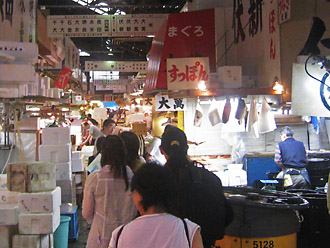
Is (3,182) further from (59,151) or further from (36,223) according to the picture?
(59,151)

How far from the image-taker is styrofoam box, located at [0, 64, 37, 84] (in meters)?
5.06

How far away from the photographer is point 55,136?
7441 mm

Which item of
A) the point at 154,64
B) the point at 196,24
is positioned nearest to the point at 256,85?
the point at 196,24

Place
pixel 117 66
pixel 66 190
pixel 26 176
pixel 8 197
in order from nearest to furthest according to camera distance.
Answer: pixel 26 176 < pixel 8 197 < pixel 66 190 < pixel 117 66

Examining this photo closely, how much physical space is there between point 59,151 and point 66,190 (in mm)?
815

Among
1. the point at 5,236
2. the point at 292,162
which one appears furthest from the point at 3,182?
the point at 292,162

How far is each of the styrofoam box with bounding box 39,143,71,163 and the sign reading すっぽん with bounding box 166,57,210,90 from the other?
2.28 meters

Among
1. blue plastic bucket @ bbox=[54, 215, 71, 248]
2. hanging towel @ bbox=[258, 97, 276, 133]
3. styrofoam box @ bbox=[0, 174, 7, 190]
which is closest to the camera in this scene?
styrofoam box @ bbox=[0, 174, 7, 190]

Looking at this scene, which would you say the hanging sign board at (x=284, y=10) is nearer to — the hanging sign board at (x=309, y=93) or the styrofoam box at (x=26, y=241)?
the hanging sign board at (x=309, y=93)

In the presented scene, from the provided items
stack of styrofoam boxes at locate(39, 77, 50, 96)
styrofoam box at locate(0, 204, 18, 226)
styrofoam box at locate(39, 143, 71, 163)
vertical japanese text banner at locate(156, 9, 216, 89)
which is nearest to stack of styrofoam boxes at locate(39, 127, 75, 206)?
styrofoam box at locate(39, 143, 71, 163)

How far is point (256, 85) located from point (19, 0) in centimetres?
569

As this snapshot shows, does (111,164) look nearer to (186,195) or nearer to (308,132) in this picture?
(186,195)

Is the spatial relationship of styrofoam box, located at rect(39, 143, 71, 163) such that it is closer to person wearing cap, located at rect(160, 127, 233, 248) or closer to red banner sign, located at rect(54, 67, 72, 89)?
person wearing cap, located at rect(160, 127, 233, 248)

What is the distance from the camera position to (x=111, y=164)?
410 cm
